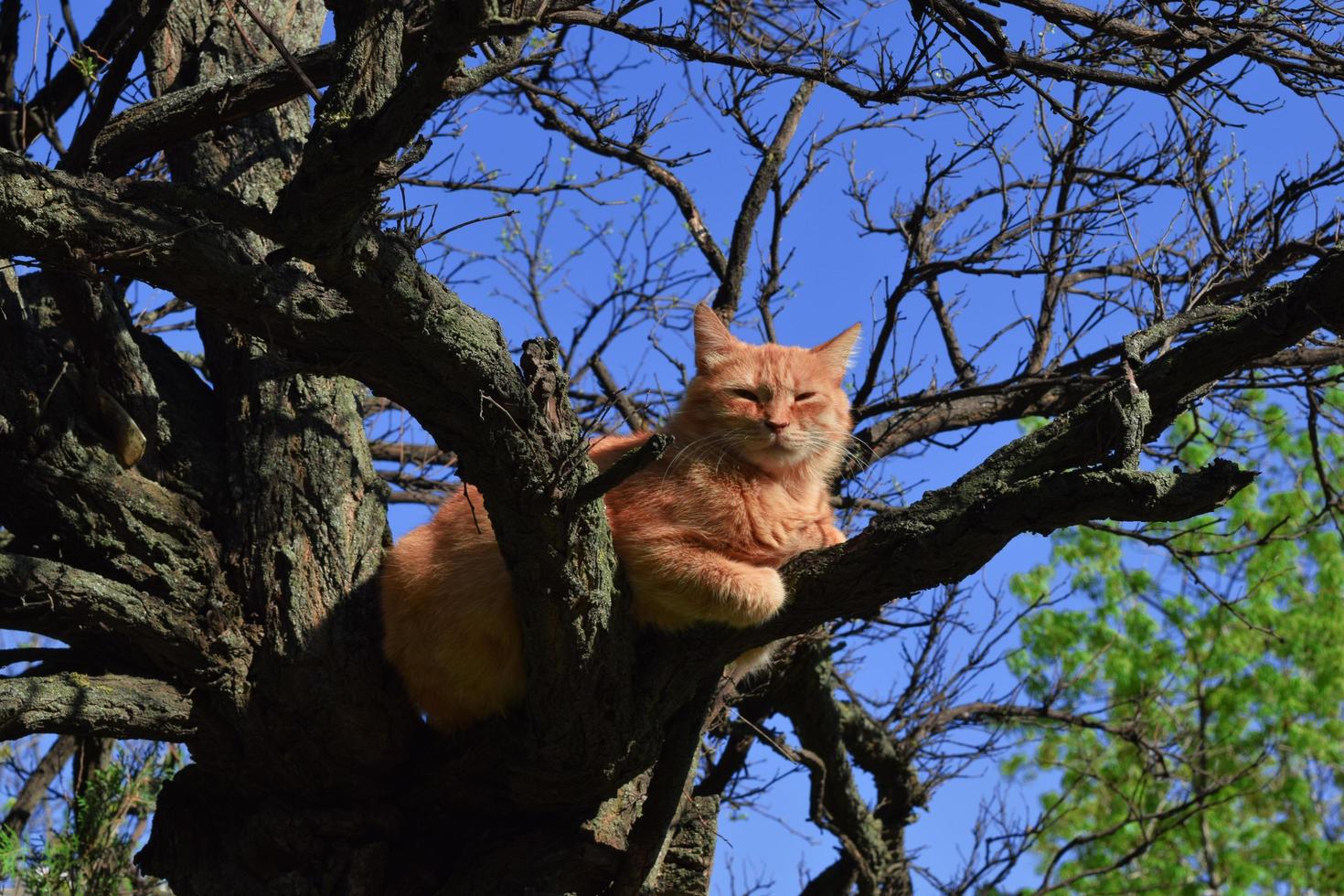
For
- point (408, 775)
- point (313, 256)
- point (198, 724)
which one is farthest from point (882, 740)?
point (313, 256)

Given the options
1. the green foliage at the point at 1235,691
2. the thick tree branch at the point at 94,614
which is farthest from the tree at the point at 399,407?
the green foliage at the point at 1235,691

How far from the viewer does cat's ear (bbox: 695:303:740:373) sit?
432 cm

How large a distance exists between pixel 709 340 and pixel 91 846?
339 cm

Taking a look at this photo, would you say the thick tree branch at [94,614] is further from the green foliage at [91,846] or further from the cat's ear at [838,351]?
the cat's ear at [838,351]

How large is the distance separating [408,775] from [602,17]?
2.81m

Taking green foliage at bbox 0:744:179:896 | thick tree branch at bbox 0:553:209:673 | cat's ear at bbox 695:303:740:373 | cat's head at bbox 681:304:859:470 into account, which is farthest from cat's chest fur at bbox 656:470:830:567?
green foliage at bbox 0:744:179:896

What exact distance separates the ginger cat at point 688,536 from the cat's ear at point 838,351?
0.19 m

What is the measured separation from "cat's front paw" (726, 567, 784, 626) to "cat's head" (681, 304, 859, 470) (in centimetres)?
77

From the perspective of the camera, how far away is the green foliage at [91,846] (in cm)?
474

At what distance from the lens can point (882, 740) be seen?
228 inches

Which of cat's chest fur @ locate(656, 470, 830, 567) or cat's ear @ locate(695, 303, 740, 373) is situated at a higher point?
cat's ear @ locate(695, 303, 740, 373)

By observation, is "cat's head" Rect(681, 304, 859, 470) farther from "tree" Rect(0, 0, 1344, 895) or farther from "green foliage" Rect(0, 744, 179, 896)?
"green foliage" Rect(0, 744, 179, 896)

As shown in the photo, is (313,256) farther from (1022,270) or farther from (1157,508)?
(1022,270)

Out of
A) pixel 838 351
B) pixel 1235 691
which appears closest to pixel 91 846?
pixel 838 351
